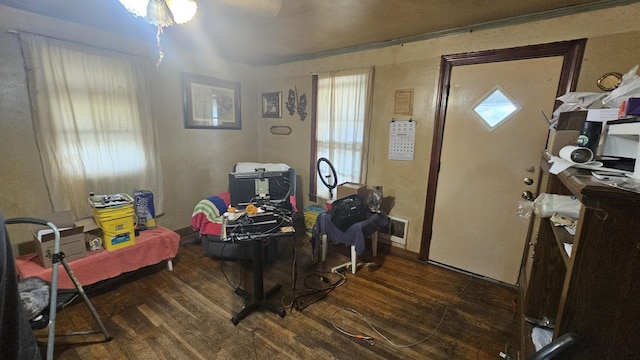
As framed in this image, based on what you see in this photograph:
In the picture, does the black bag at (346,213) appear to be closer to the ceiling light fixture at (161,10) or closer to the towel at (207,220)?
the towel at (207,220)

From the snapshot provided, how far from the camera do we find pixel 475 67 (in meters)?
2.25

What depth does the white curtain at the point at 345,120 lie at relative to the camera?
2.87 meters

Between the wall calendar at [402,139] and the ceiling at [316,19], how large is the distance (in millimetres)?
824

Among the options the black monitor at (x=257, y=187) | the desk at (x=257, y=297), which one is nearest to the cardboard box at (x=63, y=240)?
the black monitor at (x=257, y=187)

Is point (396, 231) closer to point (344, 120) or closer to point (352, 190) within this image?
point (352, 190)

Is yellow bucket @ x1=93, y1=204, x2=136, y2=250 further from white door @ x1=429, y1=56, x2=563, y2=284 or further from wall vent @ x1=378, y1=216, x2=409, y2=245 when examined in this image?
white door @ x1=429, y1=56, x2=563, y2=284

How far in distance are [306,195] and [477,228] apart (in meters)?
2.14

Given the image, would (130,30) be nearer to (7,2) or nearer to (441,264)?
(7,2)

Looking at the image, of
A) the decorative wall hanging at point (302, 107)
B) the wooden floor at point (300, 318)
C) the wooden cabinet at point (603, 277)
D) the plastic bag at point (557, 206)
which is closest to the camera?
the wooden cabinet at point (603, 277)

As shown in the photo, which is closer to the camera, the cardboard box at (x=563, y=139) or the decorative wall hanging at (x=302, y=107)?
the cardboard box at (x=563, y=139)

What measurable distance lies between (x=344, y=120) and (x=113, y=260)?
2.63m

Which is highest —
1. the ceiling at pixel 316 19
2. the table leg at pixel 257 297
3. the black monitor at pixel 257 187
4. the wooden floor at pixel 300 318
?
the ceiling at pixel 316 19

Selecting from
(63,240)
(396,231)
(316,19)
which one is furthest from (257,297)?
(316,19)

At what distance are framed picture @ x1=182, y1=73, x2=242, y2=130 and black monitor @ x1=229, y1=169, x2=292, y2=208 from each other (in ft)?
5.45
